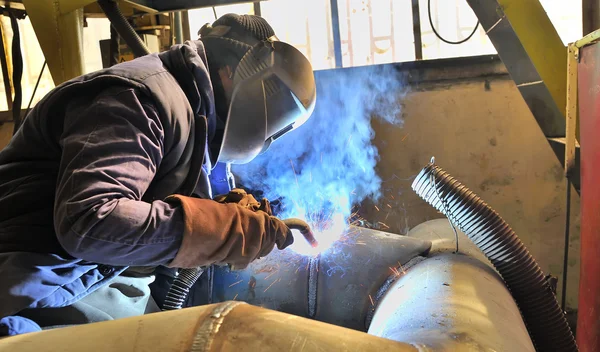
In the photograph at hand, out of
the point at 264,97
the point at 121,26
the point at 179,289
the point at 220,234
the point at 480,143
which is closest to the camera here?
the point at 220,234

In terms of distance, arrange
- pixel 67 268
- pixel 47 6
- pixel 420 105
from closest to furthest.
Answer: pixel 67 268, pixel 47 6, pixel 420 105

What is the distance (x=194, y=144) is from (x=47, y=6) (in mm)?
1547

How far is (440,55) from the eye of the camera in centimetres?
339

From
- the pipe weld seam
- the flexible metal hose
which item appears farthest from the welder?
the pipe weld seam

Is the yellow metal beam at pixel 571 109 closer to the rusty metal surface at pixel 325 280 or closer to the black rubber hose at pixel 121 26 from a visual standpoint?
the rusty metal surface at pixel 325 280

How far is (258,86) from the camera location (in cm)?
149

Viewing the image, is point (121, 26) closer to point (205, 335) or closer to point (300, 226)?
point (300, 226)

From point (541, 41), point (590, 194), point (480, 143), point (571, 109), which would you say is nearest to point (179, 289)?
point (590, 194)

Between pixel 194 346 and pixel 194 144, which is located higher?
pixel 194 144

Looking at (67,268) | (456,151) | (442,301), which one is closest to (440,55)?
(456,151)

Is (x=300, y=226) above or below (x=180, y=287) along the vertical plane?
above

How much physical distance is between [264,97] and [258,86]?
4 cm

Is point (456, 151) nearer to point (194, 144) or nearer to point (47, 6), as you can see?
point (194, 144)

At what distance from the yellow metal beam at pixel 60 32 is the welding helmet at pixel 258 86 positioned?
1.06 meters
